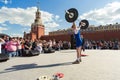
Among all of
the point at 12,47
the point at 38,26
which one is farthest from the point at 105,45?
the point at 38,26

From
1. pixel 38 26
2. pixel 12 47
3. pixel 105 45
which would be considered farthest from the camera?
pixel 38 26

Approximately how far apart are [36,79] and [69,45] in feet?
64.9

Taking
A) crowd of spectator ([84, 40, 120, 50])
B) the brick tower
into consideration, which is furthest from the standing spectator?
the brick tower

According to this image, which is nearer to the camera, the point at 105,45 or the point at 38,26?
the point at 105,45

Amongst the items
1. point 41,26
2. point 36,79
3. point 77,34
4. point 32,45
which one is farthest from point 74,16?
point 41,26

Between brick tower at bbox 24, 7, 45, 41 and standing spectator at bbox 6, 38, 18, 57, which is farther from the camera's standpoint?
brick tower at bbox 24, 7, 45, 41

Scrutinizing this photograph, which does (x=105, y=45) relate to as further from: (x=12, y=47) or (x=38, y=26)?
(x=38, y=26)

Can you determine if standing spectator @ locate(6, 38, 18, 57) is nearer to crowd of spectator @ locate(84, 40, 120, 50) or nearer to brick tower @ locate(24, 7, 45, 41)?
crowd of spectator @ locate(84, 40, 120, 50)

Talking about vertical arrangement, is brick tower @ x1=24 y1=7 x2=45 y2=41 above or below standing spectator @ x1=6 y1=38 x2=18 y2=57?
above

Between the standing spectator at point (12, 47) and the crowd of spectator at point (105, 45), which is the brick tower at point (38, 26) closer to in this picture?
the crowd of spectator at point (105, 45)

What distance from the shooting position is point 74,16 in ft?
36.0

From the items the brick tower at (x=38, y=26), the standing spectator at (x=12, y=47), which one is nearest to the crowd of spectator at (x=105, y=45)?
the standing spectator at (x=12, y=47)

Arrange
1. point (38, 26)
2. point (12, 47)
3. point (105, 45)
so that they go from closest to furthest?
1. point (12, 47)
2. point (105, 45)
3. point (38, 26)

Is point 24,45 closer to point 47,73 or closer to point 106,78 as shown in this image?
point 47,73
